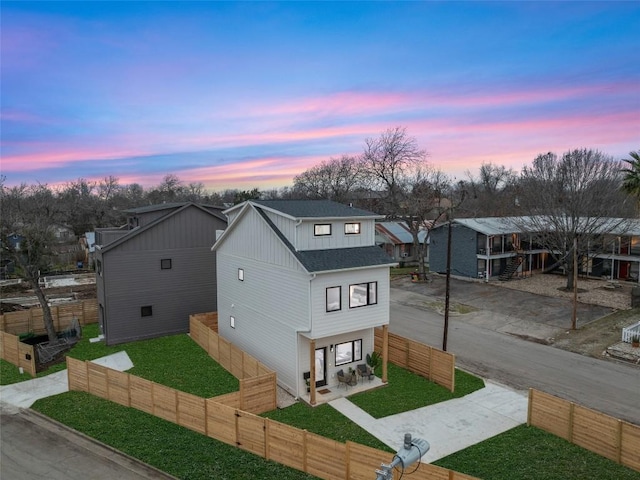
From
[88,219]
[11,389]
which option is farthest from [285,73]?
[88,219]

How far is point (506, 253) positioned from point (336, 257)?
29.6 metres

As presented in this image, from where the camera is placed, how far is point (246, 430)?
44.1 feet

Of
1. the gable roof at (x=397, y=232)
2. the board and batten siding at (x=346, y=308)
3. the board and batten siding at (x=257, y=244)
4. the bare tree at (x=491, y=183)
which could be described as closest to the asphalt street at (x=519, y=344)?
the board and batten siding at (x=346, y=308)

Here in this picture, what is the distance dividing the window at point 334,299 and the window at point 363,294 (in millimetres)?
536

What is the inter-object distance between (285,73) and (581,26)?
15343 mm

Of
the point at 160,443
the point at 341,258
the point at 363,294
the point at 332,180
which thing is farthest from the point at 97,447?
the point at 332,180

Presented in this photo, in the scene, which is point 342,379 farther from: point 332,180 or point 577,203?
point 332,180

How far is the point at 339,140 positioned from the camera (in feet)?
181

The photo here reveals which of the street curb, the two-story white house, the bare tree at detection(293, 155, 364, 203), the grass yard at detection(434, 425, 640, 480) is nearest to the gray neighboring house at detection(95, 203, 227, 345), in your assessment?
the two-story white house

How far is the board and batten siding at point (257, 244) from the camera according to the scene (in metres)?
18.1

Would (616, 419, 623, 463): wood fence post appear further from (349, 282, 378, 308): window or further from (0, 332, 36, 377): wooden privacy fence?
(0, 332, 36, 377): wooden privacy fence

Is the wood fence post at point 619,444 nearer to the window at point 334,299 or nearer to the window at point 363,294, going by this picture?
the window at point 363,294

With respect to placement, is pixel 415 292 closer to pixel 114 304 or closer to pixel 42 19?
pixel 114 304

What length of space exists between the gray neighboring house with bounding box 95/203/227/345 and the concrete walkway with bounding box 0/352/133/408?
4.13 m
